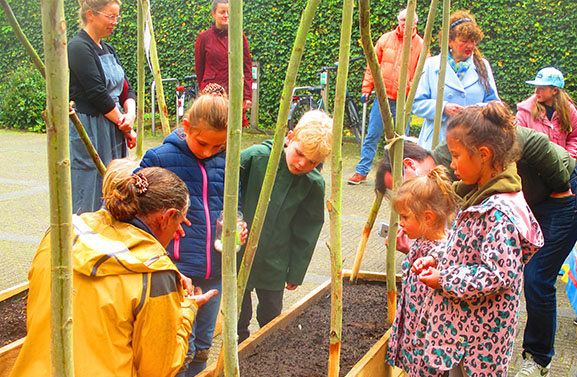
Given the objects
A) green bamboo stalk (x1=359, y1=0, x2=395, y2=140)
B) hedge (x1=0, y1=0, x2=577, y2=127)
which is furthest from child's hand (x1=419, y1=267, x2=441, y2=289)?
hedge (x1=0, y1=0, x2=577, y2=127)

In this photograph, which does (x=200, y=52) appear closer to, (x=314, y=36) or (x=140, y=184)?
(x=314, y=36)

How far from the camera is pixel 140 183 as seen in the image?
1.94 metres

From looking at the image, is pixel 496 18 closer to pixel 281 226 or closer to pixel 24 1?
pixel 281 226

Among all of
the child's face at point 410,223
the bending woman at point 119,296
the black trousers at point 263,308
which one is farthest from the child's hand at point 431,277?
the black trousers at point 263,308

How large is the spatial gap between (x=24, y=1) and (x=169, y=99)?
4.81 meters

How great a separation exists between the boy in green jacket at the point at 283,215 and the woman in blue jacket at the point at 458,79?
1.70m

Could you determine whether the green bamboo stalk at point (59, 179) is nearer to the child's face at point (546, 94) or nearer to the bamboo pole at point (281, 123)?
the bamboo pole at point (281, 123)

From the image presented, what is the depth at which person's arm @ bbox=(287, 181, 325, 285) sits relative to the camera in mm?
3266

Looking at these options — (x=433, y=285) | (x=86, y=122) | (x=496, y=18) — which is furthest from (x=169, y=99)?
(x=433, y=285)

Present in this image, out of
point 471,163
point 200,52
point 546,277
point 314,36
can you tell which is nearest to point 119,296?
point 471,163

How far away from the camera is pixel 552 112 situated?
15.2ft

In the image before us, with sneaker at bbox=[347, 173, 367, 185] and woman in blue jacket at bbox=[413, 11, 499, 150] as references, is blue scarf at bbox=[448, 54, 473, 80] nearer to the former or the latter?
woman in blue jacket at bbox=[413, 11, 499, 150]

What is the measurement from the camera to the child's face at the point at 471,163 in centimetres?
243

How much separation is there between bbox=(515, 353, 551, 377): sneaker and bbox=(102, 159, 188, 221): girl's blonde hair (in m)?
2.42
